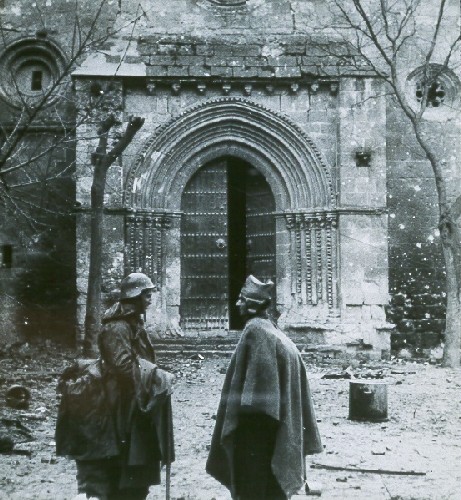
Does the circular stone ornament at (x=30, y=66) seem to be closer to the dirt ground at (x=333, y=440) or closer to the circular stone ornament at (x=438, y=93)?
the dirt ground at (x=333, y=440)

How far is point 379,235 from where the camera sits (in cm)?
1405

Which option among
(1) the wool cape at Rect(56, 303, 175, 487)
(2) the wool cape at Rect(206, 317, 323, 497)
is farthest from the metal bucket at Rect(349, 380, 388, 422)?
(1) the wool cape at Rect(56, 303, 175, 487)

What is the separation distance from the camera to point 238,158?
48.4ft

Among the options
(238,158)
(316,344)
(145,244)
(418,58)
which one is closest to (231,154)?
(238,158)

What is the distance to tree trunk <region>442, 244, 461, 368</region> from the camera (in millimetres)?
12867

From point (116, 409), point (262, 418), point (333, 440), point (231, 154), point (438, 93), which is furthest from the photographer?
point (438, 93)

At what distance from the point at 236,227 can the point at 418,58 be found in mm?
5149

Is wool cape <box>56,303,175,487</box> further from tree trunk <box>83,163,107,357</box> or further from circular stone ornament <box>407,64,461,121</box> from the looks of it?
circular stone ornament <box>407,64,461,121</box>

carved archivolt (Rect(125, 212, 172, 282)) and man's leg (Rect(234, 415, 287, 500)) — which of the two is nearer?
man's leg (Rect(234, 415, 287, 500))

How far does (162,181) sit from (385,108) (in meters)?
4.61

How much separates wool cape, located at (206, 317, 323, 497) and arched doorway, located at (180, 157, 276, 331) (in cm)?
961

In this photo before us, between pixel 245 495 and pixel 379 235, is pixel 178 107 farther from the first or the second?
pixel 245 495

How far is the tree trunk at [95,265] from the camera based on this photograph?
34.8 ft

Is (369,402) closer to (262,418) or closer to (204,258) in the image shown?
(262,418)
